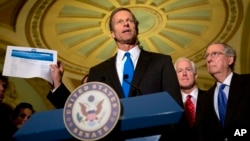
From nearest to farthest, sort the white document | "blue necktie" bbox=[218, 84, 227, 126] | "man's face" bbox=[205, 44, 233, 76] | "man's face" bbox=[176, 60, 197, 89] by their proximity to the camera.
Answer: the white document, "blue necktie" bbox=[218, 84, 227, 126], "man's face" bbox=[205, 44, 233, 76], "man's face" bbox=[176, 60, 197, 89]

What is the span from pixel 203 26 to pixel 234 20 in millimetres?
573

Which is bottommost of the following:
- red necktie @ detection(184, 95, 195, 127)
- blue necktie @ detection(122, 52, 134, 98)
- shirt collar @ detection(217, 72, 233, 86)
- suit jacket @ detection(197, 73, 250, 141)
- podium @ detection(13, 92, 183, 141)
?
red necktie @ detection(184, 95, 195, 127)

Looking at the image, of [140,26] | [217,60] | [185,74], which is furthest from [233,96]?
[140,26]

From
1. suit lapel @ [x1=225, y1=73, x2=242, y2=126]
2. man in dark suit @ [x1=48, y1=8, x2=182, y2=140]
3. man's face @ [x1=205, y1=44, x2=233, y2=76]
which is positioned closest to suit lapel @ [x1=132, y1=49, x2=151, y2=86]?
man in dark suit @ [x1=48, y1=8, x2=182, y2=140]

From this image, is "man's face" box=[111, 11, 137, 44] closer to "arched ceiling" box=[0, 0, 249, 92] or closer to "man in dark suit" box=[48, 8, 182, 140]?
"man in dark suit" box=[48, 8, 182, 140]

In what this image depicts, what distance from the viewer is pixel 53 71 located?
2281 mm

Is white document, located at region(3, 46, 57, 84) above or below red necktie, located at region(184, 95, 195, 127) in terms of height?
above

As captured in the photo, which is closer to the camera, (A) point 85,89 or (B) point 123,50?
(A) point 85,89

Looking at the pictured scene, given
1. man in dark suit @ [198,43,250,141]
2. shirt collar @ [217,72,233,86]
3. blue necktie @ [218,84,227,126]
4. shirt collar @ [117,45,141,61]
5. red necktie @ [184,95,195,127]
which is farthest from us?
red necktie @ [184,95,195,127]

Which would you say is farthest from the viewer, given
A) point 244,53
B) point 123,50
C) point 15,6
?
point 244,53

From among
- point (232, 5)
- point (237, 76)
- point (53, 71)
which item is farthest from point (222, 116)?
point (232, 5)

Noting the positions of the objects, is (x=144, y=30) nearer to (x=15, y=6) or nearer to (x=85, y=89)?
(x=15, y=6)

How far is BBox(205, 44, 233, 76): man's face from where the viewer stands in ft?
9.92

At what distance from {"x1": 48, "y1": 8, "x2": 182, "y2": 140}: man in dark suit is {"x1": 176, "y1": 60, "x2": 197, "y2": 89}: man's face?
4.73ft
